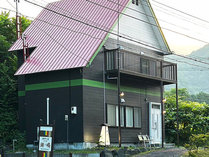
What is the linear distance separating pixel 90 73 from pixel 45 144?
9.81m

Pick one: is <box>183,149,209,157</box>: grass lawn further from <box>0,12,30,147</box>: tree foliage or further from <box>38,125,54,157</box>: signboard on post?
<box>0,12,30,147</box>: tree foliage

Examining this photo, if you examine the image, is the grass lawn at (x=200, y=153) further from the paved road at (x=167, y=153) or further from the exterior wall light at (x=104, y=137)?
the exterior wall light at (x=104, y=137)

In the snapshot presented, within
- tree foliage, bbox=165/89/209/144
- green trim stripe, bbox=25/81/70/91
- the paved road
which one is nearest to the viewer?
the paved road

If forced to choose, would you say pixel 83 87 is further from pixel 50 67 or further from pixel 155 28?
pixel 155 28

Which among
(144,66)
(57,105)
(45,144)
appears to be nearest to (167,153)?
(144,66)

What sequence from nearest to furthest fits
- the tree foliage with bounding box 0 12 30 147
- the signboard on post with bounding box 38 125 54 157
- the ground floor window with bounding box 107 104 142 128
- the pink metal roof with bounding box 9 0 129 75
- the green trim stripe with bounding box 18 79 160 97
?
the signboard on post with bounding box 38 125 54 157, the green trim stripe with bounding box 18 79 160 97, the pink metal roof with bounding box 9 0 129 75, the ground floor window with bounding box 107 104 142 128, the tree foliage with bounding box 0 12 30 147

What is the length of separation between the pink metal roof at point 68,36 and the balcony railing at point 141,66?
1403mm

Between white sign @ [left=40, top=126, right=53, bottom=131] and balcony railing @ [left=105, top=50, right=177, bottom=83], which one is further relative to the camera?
balcony railing @ [left=105, top=50, right=177, bottom=83]

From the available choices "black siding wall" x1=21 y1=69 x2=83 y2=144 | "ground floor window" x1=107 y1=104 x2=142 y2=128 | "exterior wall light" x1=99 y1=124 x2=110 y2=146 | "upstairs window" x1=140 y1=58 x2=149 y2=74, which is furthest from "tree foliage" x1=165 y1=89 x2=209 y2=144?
"black siding wall" x1=21 y1=69 x2=83 y2=144

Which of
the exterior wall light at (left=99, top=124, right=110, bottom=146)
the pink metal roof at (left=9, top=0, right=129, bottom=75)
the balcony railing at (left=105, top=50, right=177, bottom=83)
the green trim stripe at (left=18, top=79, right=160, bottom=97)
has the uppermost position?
the pink metal roof at (left=9, top=0, right=129, bottom=75)

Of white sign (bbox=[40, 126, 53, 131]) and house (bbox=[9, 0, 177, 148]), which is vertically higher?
house (bbox=[9, 0, 177, 148])

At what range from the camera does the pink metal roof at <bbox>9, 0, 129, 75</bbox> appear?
25375 mm

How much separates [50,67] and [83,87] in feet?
8.16

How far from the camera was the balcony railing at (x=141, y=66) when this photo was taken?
84.5ft
